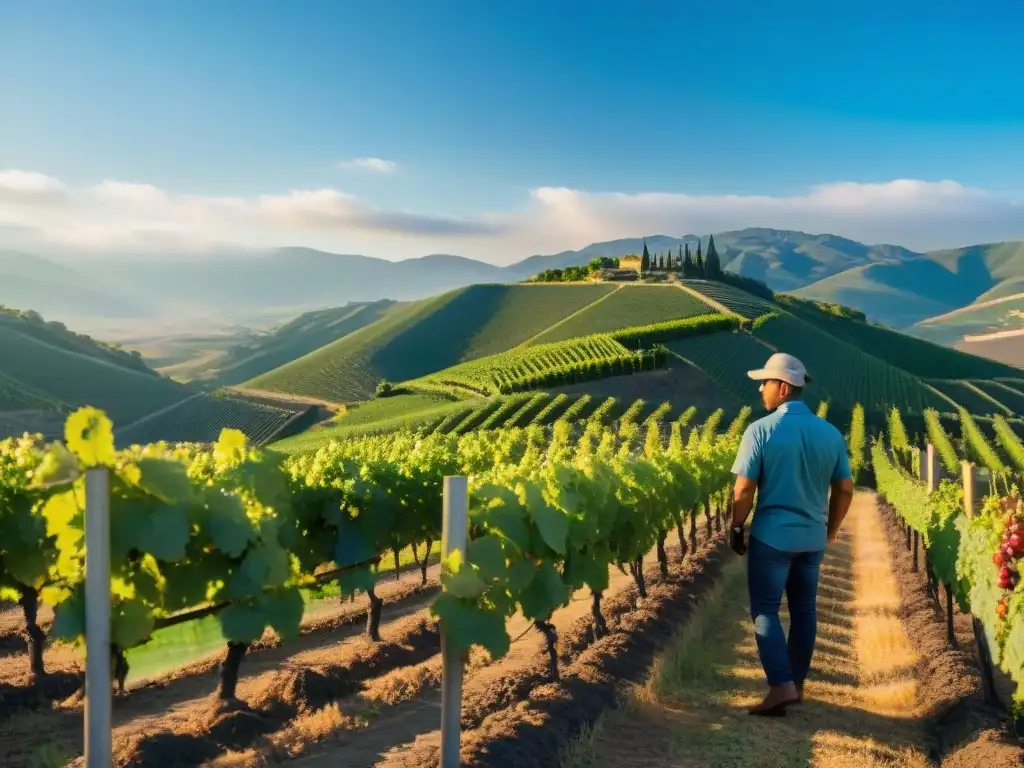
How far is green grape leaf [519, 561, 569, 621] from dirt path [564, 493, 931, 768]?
0.85 meters

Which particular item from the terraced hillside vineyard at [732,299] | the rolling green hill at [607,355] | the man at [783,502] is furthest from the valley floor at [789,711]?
the terraced hillside vineyard at [732,299]

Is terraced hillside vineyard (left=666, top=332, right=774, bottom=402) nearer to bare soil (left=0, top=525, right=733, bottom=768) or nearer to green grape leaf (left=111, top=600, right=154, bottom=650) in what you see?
bare soil (left=0, top=525, right=733, bottom=768)

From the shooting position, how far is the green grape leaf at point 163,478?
423 centimetres

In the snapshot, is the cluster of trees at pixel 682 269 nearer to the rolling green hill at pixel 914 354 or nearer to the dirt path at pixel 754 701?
the rolling green hill at pixel 914 354

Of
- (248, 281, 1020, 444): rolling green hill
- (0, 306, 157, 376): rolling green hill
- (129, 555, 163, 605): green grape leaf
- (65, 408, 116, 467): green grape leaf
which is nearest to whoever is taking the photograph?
(65, 408, 116, 467): green grape leaf

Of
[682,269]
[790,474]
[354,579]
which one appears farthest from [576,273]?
[790,474]

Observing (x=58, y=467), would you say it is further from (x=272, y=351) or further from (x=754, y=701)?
(x=272, y=351)

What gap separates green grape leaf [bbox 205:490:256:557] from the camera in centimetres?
482

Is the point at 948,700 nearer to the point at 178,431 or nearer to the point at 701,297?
the point at 178,431

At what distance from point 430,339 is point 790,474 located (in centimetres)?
10208

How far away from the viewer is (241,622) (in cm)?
530

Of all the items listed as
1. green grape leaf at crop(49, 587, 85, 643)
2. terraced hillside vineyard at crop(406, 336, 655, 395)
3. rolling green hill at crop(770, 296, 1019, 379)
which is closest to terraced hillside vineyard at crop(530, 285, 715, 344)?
terraced hillside vineyard at crop(406, 336, 655, 395)

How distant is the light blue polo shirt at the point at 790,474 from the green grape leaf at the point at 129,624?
3596mm

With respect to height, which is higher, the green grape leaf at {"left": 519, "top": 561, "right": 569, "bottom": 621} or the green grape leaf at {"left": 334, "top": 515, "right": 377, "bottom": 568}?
the green grape leaf at {"left": 519, "top": 561, "right": 569, "bottom": 621}
